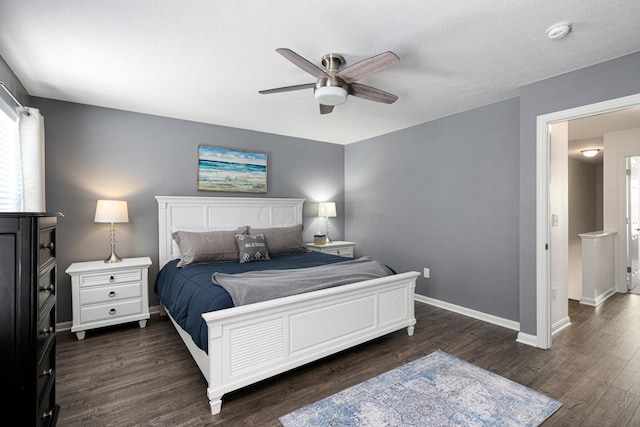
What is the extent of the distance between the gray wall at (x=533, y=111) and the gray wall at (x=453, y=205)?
1.14 ft

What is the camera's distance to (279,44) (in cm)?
220

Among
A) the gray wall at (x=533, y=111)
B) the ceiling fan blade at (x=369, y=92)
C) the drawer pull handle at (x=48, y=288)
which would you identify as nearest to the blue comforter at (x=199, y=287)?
the drawer pull handle at (x=48, y=288)

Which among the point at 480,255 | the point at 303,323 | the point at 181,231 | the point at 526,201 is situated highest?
the point at 526,201

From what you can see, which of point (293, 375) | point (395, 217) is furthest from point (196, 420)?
point (395, 217)

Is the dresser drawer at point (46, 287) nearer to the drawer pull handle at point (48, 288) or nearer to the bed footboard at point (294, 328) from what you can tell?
the drawer pull handle at point (48, 288)

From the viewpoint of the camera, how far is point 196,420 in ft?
6.20

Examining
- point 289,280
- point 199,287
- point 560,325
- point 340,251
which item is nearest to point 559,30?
point 289,280

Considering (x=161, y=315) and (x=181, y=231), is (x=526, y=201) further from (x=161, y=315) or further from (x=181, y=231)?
(x=161, y=315)

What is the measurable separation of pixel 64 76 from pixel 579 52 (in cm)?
425

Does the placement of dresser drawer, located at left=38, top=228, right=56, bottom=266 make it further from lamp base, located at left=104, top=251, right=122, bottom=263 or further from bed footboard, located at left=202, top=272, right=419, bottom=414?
lamp base, located at left=104, top=251, right=122, bottom=263

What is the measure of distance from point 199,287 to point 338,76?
1.92 metres

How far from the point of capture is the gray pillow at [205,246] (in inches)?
131

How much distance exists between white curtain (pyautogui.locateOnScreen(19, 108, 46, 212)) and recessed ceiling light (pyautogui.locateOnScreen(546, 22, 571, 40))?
4.10m

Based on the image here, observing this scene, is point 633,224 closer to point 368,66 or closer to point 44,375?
point 368,66
